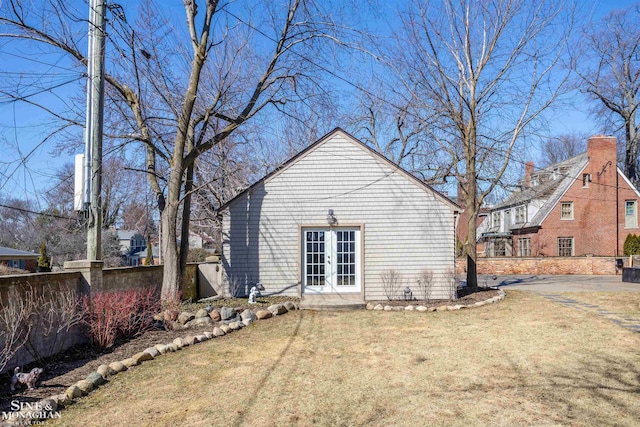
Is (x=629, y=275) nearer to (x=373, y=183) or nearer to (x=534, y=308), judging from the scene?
(x=534, y=308)

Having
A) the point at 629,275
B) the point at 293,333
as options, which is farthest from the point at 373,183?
the point at 629,275

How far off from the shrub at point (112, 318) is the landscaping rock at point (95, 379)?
1.86 meters

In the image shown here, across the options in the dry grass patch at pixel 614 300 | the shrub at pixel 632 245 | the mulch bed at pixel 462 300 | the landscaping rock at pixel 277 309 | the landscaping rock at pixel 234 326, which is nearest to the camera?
the landscaping rock at pixel 234 326

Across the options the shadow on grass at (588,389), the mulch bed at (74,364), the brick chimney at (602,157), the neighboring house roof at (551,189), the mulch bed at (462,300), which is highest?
the brick chimney at (602,157)

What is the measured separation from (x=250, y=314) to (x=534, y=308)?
7170 mm

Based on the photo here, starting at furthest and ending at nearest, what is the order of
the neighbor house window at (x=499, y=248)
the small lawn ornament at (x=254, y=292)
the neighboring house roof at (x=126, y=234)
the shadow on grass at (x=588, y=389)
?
the neighboring house roof at (x=126, y=234) → the neighbor house window at (x=499, y=248) → the small lawn ornament at (x=254, y=292) → the shadow on grass at (x=588, y=389)

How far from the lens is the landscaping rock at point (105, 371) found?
598cm

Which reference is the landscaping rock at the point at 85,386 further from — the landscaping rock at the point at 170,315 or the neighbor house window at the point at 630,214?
the neighbor house window at the point at 630,214

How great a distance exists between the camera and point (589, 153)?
2770 centimetres

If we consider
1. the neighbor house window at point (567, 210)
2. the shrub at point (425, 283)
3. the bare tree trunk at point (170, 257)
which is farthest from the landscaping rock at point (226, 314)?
the neighbor house window at point (567, 210)

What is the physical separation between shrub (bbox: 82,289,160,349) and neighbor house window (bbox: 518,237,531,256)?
26192mm

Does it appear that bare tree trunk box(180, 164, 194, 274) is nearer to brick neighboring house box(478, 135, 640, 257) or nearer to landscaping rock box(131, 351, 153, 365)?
landscaping rock box(131, 351, 153, 365)

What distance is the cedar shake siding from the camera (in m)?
12.6

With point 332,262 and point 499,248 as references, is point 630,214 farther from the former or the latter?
point 332,262
